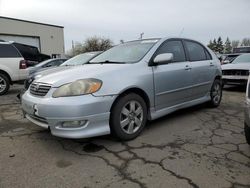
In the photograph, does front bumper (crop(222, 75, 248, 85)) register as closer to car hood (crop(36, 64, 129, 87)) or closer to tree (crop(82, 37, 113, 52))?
car hood (crop(36, 64, 129, 87))

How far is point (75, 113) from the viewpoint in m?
3.02

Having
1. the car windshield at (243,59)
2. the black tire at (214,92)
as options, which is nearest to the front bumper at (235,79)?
the car windshield at (243,59)

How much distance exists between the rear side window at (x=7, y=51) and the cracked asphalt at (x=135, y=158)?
446 cm

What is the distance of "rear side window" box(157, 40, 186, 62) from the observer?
170 inches

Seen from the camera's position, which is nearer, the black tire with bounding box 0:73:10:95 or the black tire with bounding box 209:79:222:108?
the black tire with bounding box 209:79:222:108

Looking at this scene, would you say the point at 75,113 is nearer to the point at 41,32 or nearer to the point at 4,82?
the point at 4,82

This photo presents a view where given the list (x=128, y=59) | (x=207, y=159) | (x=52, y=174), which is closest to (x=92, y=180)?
(x=52, y=174)

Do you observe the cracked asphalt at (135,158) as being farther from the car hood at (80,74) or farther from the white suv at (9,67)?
the white suv at (9,67)

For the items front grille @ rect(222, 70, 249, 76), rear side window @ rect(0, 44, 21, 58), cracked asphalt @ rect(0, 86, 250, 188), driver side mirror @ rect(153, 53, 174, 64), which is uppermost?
rear side window @ rect(0, 44, 21, 58)

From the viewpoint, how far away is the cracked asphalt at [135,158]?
254 centimetres

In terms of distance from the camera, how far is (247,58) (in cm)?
951

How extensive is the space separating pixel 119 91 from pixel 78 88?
0.55m

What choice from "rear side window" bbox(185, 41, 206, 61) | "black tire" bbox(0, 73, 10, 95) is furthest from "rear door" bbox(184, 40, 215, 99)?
"black tire" bbox(0, 73, 10, 95)

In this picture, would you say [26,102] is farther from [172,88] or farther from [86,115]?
[172,88]
